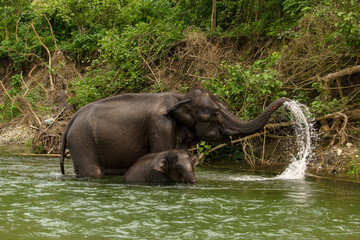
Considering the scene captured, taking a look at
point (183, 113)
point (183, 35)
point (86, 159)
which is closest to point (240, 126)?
point (183, 113)

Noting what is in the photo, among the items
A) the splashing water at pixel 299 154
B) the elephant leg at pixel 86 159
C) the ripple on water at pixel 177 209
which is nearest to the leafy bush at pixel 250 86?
the splashing water at pixel 299 154

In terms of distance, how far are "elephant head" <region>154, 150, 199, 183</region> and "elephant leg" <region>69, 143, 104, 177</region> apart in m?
1.41

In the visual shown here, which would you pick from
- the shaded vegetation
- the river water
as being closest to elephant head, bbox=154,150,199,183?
the river water

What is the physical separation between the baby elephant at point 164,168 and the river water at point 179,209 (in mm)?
220

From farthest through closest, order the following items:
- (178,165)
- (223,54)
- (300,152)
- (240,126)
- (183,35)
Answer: (183,35)
(223,54)
(300,152)
(240,126)
(178,165)

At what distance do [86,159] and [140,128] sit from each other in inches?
44.9

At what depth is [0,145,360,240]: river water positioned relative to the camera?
562 centimetres

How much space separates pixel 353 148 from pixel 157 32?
7.84m

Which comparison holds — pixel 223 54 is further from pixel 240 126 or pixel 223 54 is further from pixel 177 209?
pixel 177 209

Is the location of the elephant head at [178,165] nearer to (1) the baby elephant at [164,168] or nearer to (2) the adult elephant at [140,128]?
(1) the baby elephant at [164,168]

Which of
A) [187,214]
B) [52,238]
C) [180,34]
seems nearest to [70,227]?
[52,238]

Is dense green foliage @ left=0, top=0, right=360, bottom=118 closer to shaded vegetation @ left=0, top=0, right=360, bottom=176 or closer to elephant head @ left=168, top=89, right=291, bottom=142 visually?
shaded vegetation @ left=0, top=0, right=360, bottom=176

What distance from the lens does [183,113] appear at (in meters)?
9.68

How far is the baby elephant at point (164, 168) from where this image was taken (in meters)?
8.98
